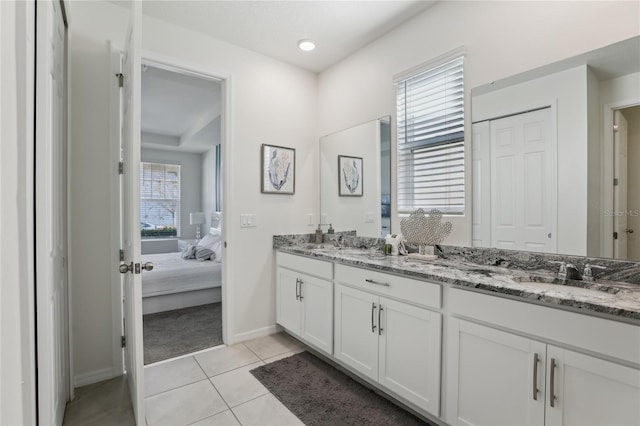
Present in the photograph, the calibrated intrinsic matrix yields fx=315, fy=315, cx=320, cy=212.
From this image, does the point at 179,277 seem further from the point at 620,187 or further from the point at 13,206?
the point at 620,187

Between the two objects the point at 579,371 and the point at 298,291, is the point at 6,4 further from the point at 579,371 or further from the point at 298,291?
the point at 298,291

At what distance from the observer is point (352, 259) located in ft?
7.03

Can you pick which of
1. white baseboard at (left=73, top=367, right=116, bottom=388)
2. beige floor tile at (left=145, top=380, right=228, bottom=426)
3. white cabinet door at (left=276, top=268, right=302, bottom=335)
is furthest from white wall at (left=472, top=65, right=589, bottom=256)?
white baseboard at (left=73, top=367, right=116, bottom=388)

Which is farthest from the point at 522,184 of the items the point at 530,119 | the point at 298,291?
the point at 298,291

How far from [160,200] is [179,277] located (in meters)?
3.66

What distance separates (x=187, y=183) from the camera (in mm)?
6977

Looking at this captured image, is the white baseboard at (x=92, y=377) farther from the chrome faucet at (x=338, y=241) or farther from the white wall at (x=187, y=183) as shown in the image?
the white wall at (x=187, y=183)

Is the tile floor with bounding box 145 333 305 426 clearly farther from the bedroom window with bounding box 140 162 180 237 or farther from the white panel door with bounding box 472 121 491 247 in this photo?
the bedroom window with bounding box 140 162 180 237

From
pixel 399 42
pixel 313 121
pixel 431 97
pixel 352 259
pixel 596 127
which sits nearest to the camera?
pixel 596 127

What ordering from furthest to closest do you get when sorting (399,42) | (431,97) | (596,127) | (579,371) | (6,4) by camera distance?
1. (399,42)
2. (431,97)
3. (596,127)
4. (579,371)
5. (6,4)

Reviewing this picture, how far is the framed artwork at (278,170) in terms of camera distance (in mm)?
2961

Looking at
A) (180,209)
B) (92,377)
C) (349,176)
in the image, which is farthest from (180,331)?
(180,209)

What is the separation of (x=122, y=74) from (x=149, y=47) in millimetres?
346

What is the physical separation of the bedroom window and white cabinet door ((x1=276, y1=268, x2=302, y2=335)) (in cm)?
473
